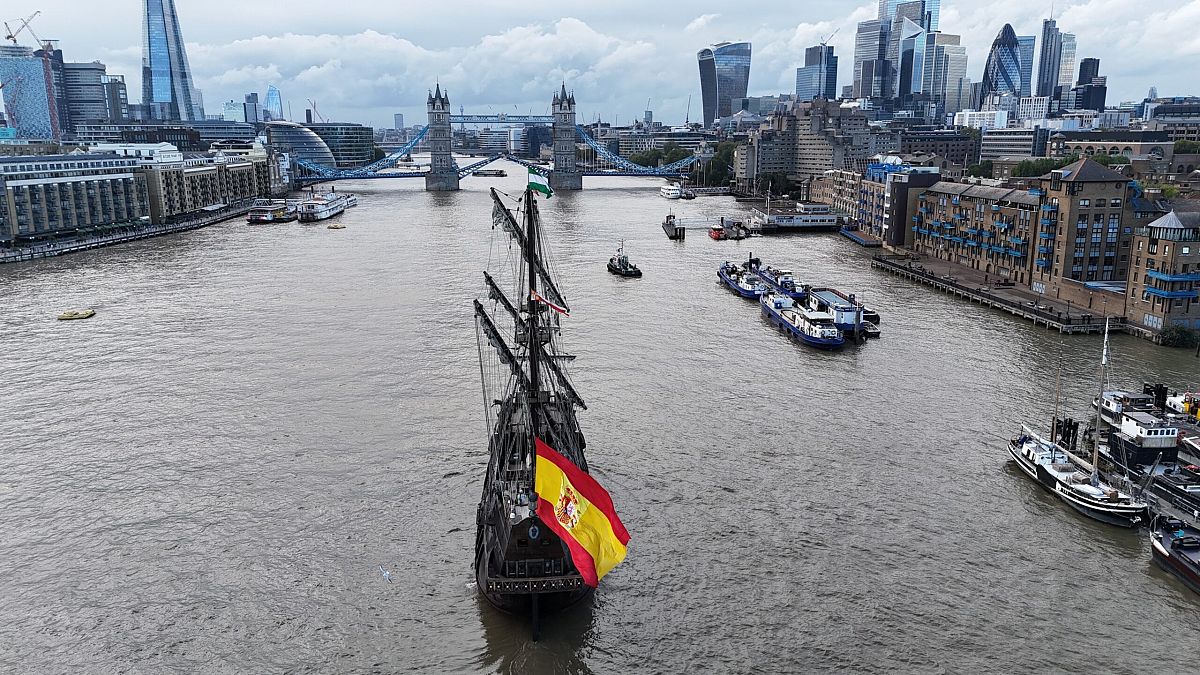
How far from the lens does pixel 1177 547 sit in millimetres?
17188

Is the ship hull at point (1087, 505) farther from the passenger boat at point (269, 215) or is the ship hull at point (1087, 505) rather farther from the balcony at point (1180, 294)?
the passenger boat at point (269, 215)

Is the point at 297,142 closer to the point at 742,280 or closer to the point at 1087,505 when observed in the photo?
the point at 742,280

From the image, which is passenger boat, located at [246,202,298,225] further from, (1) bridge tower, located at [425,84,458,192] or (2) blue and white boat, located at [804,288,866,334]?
(2) blue and white boat, located at [804,288,866,334]

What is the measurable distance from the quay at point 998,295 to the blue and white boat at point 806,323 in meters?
9.18

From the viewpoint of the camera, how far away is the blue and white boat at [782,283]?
140 ft

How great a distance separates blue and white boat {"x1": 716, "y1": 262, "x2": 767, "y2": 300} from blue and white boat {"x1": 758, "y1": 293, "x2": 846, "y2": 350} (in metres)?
4.26

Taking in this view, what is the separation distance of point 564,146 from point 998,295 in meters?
98.9

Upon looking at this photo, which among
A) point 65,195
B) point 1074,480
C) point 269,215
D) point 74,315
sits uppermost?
point 65,195

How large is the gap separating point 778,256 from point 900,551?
4288cm

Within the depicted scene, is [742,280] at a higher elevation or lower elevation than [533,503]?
lower

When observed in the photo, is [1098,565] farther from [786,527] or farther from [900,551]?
[786,527]

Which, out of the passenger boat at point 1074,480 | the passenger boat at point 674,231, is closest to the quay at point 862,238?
the passenger boat at point 674,231

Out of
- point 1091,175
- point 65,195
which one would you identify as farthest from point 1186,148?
point 65,195

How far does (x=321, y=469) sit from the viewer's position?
73.2 feet
